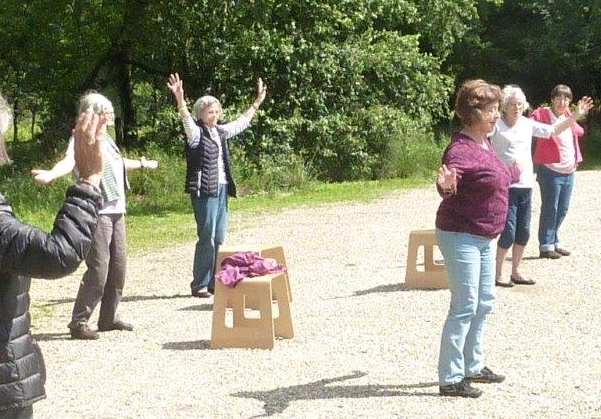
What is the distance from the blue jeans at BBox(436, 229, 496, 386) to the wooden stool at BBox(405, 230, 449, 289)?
11.8 feet

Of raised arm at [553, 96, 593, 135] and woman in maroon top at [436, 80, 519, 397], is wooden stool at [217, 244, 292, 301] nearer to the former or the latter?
raised arm at [553, 96, 593, 135]

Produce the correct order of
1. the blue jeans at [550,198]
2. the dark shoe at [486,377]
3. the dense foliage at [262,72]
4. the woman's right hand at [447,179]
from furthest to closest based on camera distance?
the dense foliage at [262,72] → the blue jeans at [550,198] → the dark shoe at [486,377] → the woman's right hand at [447,179]

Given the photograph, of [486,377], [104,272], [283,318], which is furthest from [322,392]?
[104,272]

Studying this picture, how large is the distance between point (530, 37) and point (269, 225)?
2247cm

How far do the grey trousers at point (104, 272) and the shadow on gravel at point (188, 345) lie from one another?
66 centimetres

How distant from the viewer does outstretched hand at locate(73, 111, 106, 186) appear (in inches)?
132

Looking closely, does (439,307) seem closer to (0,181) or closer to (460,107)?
(460,107)

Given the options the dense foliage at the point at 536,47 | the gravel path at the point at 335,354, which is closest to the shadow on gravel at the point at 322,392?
the gravel path at the point at 335,354

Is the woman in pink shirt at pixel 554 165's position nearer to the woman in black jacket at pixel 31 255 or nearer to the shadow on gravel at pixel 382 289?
the shadow on gravel at pixel 382 289

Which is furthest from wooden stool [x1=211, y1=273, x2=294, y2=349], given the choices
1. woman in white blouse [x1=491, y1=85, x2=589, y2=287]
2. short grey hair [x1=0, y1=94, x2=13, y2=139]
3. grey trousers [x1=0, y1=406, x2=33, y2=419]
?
short grey hair [x1=0, y1=94, x2=13, y2=139]

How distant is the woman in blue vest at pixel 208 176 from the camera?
31.2ft

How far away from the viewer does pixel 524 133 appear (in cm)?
950

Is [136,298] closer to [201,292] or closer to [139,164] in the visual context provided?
[201,292]

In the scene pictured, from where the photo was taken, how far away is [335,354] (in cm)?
736
